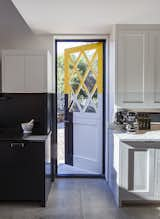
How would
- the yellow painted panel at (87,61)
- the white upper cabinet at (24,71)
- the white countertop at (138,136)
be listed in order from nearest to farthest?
the white countertop at (138,136) → the white upper cabinet at (24,71) → the yellow painted panel at (87,61)

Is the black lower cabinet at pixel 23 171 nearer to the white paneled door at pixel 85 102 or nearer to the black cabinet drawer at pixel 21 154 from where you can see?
the black cabinet drawer at pixel 21 154

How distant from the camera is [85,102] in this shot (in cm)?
468

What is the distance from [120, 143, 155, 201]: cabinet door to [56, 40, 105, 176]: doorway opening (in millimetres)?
1268

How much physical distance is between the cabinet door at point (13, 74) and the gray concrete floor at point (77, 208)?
4.97ft

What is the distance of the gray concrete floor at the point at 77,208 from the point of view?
3.23 meters

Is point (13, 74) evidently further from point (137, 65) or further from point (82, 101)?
point (137, 65)

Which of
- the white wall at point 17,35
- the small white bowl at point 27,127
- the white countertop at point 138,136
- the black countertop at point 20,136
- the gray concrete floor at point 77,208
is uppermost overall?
the white wall at point 17,35

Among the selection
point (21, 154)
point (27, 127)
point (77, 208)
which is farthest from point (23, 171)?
point (77, 208)

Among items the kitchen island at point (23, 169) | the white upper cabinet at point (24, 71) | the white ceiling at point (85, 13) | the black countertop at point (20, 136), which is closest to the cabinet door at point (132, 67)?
the white ceiling at point (85, 13)

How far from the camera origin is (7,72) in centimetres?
372

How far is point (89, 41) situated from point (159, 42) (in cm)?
122

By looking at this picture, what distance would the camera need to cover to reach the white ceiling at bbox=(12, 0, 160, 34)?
292 centimetres

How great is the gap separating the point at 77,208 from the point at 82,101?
1.85 m

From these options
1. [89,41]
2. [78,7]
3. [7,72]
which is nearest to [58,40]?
[89,41]
